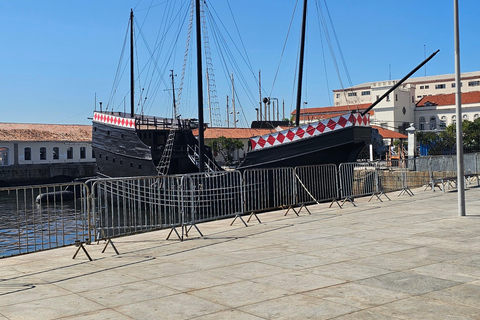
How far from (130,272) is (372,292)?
132 inches

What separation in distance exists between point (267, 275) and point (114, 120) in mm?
24725

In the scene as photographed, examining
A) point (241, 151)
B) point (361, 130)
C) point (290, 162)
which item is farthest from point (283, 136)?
point (241, 151)

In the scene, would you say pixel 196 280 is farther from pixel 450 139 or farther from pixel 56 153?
pixel 450 139

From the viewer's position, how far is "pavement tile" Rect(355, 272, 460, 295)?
5.82 metres

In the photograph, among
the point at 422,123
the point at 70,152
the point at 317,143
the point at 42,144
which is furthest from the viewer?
the point at 422,123

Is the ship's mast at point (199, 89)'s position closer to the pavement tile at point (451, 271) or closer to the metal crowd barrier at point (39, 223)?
the metal crowd barrier at point (39, 223)

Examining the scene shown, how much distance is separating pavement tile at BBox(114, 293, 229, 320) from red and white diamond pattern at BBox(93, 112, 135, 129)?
23.4 meters

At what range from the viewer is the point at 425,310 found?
198 inches

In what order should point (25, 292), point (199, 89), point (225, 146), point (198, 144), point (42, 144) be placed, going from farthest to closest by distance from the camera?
point (42, 144), point (225, 146), point (198, 144), point (199, 89), point (25, 292)

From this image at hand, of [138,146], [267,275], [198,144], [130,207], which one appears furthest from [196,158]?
[267,275]

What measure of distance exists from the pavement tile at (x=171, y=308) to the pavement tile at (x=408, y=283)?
1958 mm

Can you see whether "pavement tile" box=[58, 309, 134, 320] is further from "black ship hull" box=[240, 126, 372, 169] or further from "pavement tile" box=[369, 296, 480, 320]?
"black ship hull" box=[240, 126, 372, 169]

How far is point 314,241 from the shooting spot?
364 inches

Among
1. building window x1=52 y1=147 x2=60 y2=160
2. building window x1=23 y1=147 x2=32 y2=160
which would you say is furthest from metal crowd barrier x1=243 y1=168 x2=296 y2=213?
building window x1=52 y1=147 x2=60 y2=160
